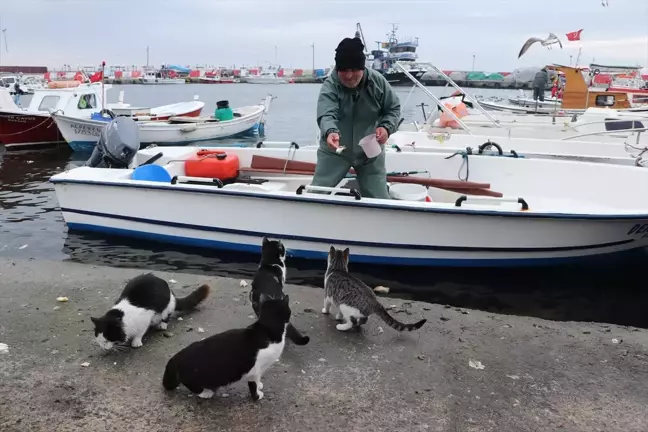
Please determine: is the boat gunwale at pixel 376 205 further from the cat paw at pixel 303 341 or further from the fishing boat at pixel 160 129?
the fishing boat at pixel 160 129

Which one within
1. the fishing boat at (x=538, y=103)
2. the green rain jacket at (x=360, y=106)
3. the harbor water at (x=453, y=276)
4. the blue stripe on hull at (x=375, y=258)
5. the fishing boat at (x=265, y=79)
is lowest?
the harbor water at (x=453, y=276)

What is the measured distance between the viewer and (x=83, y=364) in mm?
3338

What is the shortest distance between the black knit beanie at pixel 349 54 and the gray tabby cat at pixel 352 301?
186 cm

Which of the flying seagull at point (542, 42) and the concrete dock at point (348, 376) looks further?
the flying seagull at point (542, 42)

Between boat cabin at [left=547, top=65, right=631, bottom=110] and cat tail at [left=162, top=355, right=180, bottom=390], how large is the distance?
2115 cm

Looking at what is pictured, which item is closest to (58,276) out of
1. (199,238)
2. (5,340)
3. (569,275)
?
(5,340)

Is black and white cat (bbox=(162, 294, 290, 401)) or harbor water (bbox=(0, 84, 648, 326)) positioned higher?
black and white cat (bbox=(162, 294, 290, 401))

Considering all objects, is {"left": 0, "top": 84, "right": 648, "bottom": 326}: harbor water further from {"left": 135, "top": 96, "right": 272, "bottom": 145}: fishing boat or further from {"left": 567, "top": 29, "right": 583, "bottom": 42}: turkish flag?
{"left": 567, "top": 29, "right": 583, "bottom": 42}: turkish flag

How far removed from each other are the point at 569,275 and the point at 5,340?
5894mm

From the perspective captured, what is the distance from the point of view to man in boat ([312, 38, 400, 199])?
4848mm

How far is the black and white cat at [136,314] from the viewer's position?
3.38 metres

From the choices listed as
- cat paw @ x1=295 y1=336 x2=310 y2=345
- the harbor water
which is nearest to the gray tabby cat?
cat paw @ x1=295 y1=336 x2=310 y2=345

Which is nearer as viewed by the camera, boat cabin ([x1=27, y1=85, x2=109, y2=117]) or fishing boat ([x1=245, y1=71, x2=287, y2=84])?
boat cabin ([x1=27, y1=85, x2=109, y2=117])

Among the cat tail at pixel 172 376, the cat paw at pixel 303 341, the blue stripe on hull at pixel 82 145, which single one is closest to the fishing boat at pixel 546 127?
the cat paw at pixel 303 341
